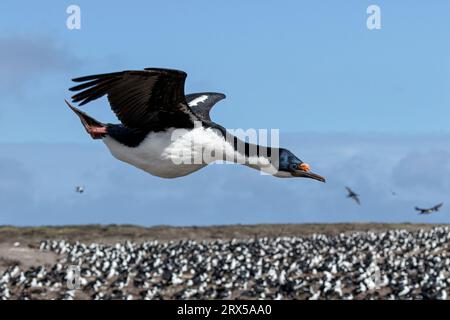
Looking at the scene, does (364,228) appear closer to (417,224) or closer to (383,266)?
(417,224)

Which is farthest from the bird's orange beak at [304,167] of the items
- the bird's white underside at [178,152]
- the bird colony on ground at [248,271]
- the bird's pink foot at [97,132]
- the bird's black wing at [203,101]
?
the bird colony on ground at [248,271]

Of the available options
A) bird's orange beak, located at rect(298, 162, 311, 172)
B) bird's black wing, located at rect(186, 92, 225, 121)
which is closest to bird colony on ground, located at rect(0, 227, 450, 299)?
bird's black wing, located at rect(186, 92, 225, 121)

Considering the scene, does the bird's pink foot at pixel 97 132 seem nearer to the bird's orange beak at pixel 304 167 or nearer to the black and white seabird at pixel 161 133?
the black and white seabird at pixel 161 133

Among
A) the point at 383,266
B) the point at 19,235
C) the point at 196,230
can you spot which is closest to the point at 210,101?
the point at 383,266

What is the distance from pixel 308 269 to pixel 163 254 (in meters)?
13.2

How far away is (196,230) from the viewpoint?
79.1 meters

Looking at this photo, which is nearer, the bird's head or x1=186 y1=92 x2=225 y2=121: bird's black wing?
the bird's head

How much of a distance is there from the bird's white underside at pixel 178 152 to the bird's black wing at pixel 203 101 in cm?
277

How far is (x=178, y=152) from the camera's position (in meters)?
6.28

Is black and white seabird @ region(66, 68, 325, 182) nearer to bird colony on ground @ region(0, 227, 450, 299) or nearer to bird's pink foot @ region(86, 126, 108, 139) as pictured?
bird's pink foot @ region(86, 126, 108, 139)

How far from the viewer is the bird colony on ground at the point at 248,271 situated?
141ft

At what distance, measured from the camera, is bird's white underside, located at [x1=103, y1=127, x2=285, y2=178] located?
19.7 ft

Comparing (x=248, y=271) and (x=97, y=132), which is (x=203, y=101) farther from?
(x=248, y=271)

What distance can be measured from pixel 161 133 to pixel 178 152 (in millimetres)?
393
